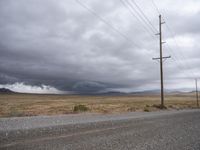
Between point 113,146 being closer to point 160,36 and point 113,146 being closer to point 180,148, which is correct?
point 180,148

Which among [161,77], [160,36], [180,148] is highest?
[160,36]

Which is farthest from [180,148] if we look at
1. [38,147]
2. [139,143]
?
[38,147]

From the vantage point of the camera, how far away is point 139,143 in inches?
427

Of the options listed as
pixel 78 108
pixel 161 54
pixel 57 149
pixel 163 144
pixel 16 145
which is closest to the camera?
pixel 57 149

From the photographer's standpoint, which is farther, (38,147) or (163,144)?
(163,144)

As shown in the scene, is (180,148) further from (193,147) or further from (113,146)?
(113,146)

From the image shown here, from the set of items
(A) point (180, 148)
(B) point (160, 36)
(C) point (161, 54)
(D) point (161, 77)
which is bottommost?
(A) point (180, 148)

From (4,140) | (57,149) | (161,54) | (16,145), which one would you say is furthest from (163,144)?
(161,54)

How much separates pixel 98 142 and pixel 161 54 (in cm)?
3512

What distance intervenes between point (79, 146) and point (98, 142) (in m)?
1.13

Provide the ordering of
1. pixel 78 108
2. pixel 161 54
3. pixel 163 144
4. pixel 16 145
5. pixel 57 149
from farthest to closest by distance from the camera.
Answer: pixel 161 54 < pixel 78 108 < pixel 163 144 < pixel 16 145 < pixel 57 149

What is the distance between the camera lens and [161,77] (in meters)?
43.0

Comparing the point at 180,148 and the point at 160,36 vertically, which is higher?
the point at 160,36

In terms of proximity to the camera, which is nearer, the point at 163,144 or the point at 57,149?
the point at 57,149
